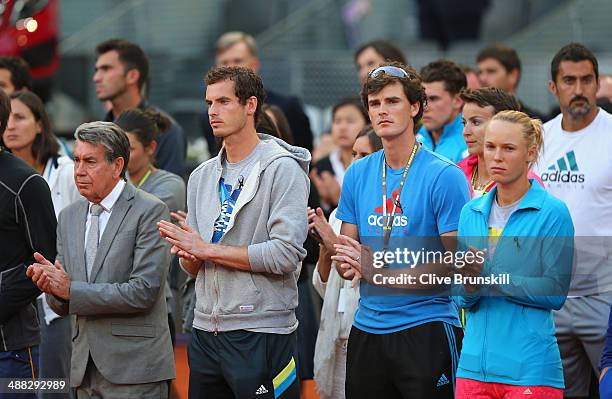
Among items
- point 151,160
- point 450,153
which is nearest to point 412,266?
point 450,153

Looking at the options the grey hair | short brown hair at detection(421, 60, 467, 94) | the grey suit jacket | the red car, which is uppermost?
the red car

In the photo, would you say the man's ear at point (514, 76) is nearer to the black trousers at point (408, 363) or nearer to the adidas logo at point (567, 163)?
the adidas logo at point (567, 163)

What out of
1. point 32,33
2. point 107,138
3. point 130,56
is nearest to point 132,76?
point 130,56

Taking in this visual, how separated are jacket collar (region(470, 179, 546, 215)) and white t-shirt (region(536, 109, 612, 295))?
1601 millimetres

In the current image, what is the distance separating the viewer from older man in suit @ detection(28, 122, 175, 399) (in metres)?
6.46

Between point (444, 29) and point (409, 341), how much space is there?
33.4 ft

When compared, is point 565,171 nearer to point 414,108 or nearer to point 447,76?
point 447,76

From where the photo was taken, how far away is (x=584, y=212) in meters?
7.41

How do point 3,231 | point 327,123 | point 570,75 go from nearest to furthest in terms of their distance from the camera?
1. point 3,231
2. point 570,75
3. point 327,123

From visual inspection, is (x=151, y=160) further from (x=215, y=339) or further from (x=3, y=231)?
(x=215, y=339)

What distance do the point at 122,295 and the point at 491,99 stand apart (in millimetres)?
2403

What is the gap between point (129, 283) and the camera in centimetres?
650

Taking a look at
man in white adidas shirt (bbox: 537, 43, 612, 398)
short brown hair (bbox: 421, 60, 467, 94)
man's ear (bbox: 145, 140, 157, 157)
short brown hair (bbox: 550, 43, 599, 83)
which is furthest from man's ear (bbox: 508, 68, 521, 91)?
man's ear (bbox: 145, 140, 157, 157)

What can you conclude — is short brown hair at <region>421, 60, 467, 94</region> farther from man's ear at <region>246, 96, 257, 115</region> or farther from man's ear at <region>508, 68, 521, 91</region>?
man's ear at <region>246, 96, 257, 115</region>
